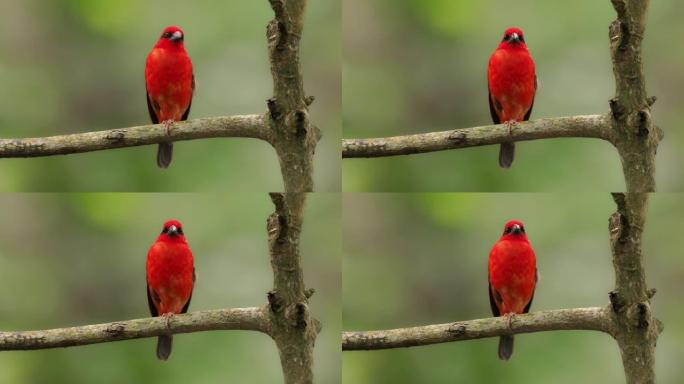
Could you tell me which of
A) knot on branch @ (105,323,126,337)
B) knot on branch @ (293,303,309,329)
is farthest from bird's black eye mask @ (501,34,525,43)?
knot on branch @ (105,323,126,337)

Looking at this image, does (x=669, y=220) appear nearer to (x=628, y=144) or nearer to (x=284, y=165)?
(x=628, y=144)

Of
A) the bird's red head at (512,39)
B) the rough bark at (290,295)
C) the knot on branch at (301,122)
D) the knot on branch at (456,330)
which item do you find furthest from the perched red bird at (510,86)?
the rough bark at (290,295)

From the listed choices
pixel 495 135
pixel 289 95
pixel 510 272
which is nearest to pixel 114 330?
pixel 289 95

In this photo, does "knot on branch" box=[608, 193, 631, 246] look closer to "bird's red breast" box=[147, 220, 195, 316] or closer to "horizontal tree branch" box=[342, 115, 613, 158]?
"horizontal tree branch" box=[342, 115, 613, 158]

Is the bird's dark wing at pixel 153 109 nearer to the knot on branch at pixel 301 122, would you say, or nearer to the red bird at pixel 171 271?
the red bird at pixel 171 271

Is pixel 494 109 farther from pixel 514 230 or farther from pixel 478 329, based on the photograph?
pixel 478 329

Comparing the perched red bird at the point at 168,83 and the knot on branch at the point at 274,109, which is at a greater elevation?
the perched red bird at the point at 168,83
